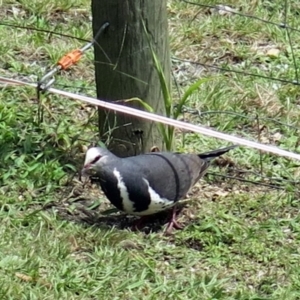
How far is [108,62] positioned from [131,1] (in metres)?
0.34

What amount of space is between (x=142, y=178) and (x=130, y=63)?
58cm

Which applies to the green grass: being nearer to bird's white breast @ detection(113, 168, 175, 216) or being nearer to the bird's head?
bird's white breast @ detection(113, 168, 175, 216)

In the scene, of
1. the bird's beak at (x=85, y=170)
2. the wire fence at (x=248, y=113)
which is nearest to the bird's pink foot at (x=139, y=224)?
the bird's beak at (x=85, y=170)

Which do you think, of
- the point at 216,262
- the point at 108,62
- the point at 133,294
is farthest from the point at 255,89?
the point at 133,294

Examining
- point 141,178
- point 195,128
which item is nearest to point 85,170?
point 141,178

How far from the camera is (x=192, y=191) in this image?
4793mm

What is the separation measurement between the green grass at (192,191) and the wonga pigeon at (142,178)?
0.15 meters

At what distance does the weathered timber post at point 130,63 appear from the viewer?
14.5 ft

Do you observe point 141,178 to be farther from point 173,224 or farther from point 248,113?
point 248,113

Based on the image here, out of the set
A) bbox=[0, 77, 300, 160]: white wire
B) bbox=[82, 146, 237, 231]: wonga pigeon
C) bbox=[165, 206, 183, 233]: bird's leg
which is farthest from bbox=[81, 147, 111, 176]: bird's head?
bbox=[165, 206, 183, 233]: bird's leg

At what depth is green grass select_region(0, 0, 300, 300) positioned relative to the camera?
4.04m

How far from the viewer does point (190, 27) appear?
6.24m

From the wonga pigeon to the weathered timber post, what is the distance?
0.22m

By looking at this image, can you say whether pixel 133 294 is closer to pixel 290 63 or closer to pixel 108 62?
pixel 108 62
